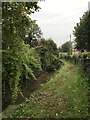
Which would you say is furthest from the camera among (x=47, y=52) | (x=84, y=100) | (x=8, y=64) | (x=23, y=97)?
(x=47, y=52)

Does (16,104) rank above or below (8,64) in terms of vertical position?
below

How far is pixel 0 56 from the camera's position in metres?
9.22

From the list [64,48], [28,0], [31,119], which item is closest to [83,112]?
[31,119]

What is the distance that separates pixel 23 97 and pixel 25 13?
27.8 ft

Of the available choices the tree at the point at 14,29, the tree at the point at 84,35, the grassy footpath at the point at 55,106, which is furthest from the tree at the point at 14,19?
the tree at the point at 84,35

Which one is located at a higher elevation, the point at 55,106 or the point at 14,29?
the point at 14,29

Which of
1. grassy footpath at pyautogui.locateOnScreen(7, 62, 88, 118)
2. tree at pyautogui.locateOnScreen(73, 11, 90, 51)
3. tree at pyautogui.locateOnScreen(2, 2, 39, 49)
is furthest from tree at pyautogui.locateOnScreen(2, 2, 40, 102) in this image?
tree at pyautogui.locateOnScreen(73, 11, 90, 51)

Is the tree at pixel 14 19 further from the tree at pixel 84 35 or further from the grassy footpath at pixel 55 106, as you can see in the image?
the tree at pixel 84 35

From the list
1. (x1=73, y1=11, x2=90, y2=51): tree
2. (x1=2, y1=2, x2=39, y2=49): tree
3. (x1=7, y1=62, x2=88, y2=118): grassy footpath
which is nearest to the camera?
(x1=2, y1=2, x2=39, y2=49): tree

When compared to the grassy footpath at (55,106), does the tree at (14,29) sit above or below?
above

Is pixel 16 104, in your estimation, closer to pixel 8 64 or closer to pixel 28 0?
pixel 8 64

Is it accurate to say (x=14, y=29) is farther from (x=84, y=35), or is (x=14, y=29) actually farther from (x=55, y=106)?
(x=84, y=35)

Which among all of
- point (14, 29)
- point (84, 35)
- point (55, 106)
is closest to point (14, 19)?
point (14, 29)

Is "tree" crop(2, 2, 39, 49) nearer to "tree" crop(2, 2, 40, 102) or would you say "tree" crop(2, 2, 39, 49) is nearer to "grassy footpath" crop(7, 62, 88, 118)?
"tree" crop(2, 2, 40, 102)
